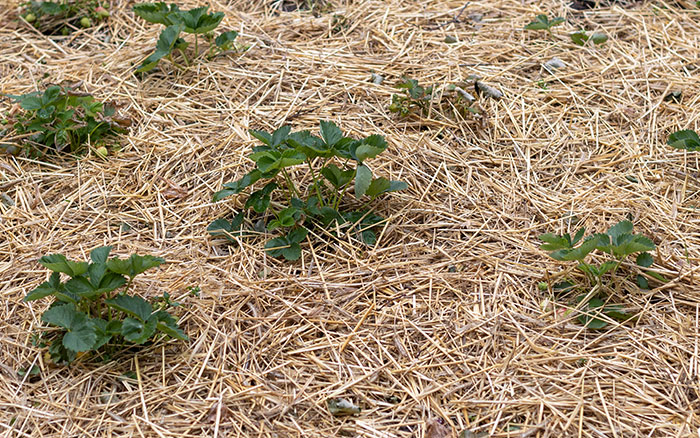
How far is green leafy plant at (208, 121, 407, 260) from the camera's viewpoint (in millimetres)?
2158

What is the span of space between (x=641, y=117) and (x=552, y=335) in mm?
1195

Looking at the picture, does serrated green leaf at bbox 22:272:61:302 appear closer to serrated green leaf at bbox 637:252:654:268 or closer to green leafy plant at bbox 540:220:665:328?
green leafy plant at bbox 540:220:665:328

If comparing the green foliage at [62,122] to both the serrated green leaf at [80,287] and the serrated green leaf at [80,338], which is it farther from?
the serrated green leaf at [80,338]

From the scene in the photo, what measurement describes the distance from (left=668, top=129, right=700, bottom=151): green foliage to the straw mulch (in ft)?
0.51

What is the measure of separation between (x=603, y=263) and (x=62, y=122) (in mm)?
1954

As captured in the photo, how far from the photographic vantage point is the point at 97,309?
189 cm

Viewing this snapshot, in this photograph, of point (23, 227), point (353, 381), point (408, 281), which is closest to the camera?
point (353, 381)

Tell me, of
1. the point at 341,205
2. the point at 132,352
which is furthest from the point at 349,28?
the point at 132,352

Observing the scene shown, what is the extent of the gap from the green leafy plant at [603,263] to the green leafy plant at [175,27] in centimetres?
168

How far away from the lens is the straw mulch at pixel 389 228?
1778 mm

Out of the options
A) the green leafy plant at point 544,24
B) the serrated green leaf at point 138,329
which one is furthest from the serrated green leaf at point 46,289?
Answer: the green leafy plant at point 544,24

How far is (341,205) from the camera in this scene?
237cm

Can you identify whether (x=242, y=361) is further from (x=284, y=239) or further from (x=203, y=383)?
(x=284, y=239)

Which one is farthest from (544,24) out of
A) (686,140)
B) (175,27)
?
(175,27)
